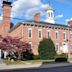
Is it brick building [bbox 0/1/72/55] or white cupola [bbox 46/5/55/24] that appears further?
white cupola [bbox 46/5/55/24]

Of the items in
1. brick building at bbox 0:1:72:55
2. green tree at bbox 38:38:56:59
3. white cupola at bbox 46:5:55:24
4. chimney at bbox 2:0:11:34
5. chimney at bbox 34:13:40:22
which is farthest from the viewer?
white cupola at bbox 46:5:55:24

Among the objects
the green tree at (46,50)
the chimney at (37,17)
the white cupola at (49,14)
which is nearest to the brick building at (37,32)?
the chimney at (37,17)

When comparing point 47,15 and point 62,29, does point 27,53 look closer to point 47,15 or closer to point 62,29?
point 62,29

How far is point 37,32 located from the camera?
58.2 m

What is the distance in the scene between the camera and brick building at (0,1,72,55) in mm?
56750

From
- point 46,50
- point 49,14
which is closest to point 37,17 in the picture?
point 49,14

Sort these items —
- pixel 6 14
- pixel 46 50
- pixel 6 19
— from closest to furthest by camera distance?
pixel 46 50 < pixel 6 14 < pixel 6 19

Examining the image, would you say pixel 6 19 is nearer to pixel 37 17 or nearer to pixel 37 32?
pixel 37 17

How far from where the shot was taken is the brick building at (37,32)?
186 ft

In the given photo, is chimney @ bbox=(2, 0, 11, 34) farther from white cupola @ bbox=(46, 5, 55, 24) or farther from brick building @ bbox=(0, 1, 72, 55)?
white cupola @ bbox=(46, 5, 55, 24)

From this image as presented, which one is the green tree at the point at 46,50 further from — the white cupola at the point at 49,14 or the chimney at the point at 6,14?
the white cupola at the point at 49,14

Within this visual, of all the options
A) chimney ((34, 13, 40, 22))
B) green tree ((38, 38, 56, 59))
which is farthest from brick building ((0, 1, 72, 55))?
green tree ((38, 38, 56, 59))

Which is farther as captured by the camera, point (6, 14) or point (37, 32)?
point (6, 14)

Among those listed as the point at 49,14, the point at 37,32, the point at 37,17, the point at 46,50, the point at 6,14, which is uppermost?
the point at 49,14
